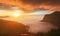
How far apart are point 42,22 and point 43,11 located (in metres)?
0.14

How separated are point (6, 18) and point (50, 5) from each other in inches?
22.4

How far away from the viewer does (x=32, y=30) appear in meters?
2.03

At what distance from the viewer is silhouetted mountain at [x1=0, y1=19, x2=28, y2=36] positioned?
202cm

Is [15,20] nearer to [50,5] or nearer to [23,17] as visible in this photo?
[23,17]

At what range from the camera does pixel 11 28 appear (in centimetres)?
203

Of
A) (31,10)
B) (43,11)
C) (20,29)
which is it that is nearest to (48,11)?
(43,11)

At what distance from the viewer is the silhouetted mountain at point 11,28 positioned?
2017 millimetres

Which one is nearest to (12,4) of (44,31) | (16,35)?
(16,35)

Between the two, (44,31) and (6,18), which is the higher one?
(6,18)

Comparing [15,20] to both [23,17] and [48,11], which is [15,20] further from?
[48,11]

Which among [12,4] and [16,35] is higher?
[12,4]

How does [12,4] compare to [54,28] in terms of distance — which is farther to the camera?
[54,28]

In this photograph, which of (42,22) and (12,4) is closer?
(12,4)

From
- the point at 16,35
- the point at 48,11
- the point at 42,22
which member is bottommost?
the point at 16,35
